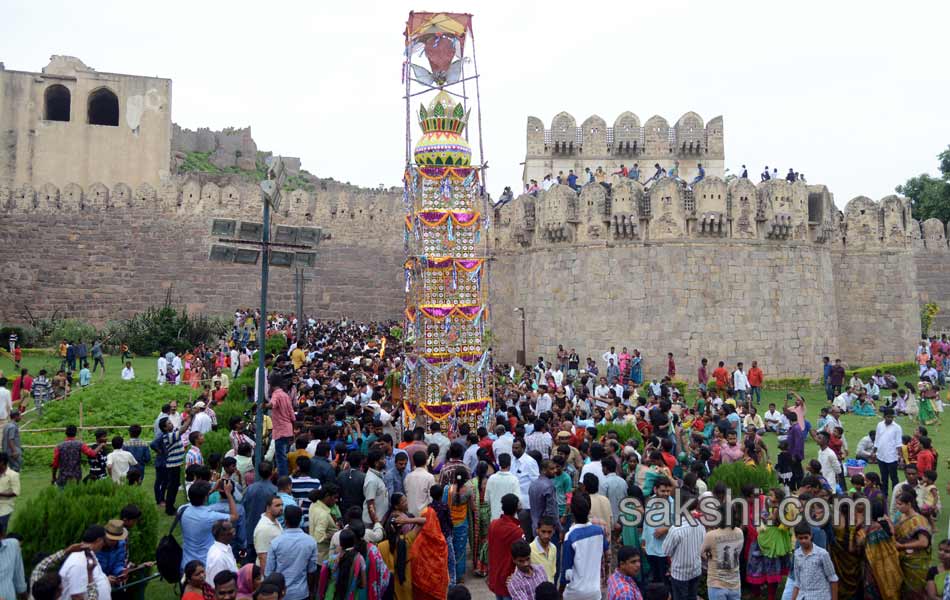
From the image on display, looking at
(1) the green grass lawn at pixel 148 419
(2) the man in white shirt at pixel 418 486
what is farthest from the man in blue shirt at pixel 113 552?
(2) the man in white shirt at pixel 418 486

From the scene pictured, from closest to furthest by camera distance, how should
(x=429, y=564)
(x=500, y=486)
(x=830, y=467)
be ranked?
(x=429, y=564), (x=500, y=486), (x=830, y=467)

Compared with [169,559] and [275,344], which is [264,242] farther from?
[275,344]

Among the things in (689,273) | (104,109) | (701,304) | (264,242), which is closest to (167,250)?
(104,109)

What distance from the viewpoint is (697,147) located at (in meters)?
41.8

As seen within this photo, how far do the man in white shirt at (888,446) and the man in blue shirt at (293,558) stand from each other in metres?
7.90

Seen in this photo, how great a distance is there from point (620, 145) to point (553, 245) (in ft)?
66.5

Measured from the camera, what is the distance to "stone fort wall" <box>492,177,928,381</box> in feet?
71.2

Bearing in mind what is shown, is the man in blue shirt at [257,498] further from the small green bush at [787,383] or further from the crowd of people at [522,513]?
the small green bush at [787,383]

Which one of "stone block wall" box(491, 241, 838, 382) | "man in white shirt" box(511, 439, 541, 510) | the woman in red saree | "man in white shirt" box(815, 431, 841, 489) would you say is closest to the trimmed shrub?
"man in white shirt" box(511, 439, 541, 510)

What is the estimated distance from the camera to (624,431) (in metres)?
10.1

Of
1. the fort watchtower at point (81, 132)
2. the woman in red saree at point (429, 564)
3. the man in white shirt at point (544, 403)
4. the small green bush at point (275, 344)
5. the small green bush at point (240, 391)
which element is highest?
the fort watchtower at point (81, 132)

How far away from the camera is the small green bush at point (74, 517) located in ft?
19.8

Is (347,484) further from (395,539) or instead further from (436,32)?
(436,32)

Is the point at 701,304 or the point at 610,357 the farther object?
the point at 701,304
